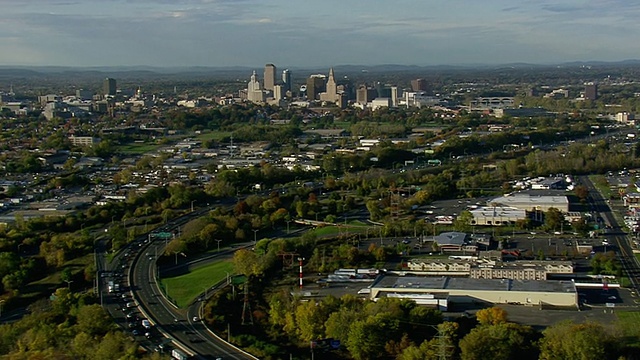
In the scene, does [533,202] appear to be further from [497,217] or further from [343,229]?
[343,229]

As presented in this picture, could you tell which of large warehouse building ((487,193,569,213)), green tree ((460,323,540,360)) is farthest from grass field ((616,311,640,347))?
large warehouse building ((487,193,569,213))

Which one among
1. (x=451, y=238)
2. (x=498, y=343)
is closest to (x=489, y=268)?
(x=451, y=238)

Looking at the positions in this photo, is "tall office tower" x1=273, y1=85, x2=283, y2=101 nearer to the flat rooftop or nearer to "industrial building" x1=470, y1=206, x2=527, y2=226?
"industrial building" x1=470, y1=206, x2=527, y2=226

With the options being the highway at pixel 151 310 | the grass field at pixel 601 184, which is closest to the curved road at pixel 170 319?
the highway at pixel 151 310

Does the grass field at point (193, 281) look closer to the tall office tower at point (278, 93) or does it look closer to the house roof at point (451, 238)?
the house roof at point (451, 238)

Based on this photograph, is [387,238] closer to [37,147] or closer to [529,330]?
[529,330]
